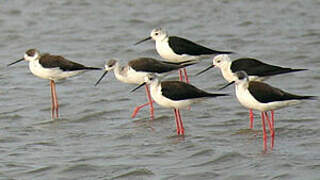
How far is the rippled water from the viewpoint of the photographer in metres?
9.01

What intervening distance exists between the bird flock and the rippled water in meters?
0.29

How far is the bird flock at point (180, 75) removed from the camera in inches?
388

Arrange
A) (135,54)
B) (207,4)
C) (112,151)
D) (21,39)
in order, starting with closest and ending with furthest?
(112,151)
(135,54)
(21,39)
(207,4)

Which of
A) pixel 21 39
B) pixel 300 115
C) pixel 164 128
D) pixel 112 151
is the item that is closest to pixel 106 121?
pixel 164 128

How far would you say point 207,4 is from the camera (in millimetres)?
17953

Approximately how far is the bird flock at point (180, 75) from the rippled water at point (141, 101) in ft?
0.94

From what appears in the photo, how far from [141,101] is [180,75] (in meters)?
0.91

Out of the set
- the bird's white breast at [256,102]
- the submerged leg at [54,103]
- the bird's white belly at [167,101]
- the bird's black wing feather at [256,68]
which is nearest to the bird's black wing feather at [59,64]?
the submerged leg at [54,103]

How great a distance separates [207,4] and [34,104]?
655 cm

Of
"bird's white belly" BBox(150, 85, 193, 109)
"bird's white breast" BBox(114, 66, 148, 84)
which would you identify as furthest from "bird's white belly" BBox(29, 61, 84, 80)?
"bird's white belly" BBox(150, 85, 193, 109)

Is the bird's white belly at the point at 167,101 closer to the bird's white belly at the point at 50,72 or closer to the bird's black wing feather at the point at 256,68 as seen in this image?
the bird's black wing feather at the point at 256,68

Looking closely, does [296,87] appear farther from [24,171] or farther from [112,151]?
[24,171]

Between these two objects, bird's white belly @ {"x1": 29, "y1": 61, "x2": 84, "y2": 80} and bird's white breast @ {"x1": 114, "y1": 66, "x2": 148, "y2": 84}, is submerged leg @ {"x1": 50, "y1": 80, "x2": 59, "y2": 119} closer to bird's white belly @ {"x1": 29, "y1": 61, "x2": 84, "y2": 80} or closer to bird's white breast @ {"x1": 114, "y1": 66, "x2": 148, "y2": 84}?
bird's white belly @ {"x1": 29, "y1": 61, "x2": 84, "y2": 80}

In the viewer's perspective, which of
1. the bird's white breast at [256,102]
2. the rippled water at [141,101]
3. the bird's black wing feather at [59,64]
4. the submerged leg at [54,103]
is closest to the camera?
the rippled water at [141,101]
